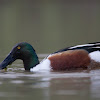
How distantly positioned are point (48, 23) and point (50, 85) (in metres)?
18.4

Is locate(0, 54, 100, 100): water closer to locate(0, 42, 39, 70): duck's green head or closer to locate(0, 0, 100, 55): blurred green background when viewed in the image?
locate(0, 42, 39, 70): duck's green head

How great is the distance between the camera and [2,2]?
113ft

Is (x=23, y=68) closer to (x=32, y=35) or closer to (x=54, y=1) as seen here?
(x=32, y=35)

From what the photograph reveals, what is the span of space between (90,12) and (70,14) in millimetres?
1245

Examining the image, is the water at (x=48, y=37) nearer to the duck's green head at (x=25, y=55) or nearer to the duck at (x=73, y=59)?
the duck's green head at (x=25, y=55)

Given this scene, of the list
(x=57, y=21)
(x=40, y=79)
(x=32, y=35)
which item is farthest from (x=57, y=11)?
(x=40, y=79)

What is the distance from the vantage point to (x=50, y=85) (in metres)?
9.52

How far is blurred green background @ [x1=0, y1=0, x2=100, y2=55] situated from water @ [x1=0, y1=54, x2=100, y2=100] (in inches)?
191

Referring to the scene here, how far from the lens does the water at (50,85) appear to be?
332 inches

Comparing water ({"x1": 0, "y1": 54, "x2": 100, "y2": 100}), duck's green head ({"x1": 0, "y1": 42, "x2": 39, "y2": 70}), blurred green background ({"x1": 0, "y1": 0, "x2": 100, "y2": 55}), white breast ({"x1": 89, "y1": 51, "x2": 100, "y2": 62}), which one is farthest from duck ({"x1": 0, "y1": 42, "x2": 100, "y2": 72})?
blurred green background ({"x1": 0, "y1": 0, "x2": 100, "y2": 55})

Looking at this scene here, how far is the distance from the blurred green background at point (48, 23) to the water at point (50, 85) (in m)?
4.85

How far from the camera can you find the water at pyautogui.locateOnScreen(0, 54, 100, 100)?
845 cm

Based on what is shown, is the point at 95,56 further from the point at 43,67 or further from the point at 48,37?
the point at 48,37

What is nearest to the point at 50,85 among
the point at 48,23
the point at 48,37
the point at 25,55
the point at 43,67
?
the point at 43,67
